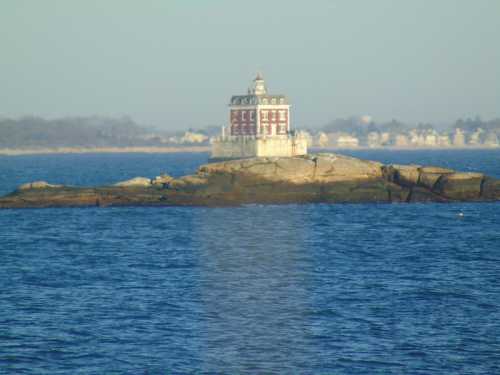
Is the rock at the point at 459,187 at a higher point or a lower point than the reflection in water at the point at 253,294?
higher

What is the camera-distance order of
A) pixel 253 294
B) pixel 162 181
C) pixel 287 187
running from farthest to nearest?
pixel 162 181 → pixel 287 187 → pixel 253 294

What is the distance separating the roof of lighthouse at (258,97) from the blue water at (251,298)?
47773 mm

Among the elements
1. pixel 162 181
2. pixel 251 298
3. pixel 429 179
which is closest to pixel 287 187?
pixel 162 181

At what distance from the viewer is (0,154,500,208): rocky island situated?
3661 inches

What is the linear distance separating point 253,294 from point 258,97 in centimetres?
8055

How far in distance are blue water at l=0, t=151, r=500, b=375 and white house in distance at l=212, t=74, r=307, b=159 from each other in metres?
44.2

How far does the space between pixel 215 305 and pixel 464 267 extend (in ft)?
57.5

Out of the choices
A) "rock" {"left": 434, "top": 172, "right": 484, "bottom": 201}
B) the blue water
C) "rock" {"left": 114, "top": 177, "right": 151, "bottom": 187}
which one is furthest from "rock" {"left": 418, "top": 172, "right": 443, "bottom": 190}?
"rock" {"left": 114, "top": 177, "right": 151, "bottom": 187}

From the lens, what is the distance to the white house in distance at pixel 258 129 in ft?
398

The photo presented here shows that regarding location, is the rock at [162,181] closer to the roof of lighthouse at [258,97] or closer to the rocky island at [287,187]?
the rocky island at [287,187]

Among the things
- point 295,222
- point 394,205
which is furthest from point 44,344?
point 394,205

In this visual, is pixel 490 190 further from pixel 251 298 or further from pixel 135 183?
pixel 251 298

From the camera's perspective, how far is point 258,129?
122125 millimetres

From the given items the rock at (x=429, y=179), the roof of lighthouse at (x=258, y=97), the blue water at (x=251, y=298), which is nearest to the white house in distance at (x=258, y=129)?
the roof of lighthouse at (x=258, y=97)
